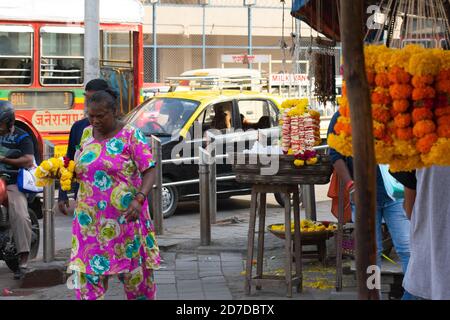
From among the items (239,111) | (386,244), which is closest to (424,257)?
(386,244)

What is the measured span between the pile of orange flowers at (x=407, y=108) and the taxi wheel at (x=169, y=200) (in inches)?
367

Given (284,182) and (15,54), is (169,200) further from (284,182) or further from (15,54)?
(284,182)

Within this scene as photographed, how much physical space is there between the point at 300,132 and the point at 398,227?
1.17 meters

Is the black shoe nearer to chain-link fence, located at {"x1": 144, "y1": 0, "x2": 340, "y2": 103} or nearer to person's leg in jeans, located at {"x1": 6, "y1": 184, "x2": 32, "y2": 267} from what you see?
person's leg in jeans, located at {"x1": 6, "y1": 184, "x2": 32, "y2": 267}

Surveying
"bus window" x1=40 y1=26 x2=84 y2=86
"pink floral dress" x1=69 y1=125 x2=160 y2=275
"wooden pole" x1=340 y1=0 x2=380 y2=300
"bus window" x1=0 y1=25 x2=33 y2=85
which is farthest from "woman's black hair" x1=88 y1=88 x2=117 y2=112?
"bus window" x1=40 y1=26 x2=84 y2=86

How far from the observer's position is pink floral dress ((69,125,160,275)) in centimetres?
569

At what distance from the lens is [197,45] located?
1342 inches

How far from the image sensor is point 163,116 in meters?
13.4

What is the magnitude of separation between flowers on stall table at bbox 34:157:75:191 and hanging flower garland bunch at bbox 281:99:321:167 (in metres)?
2.01

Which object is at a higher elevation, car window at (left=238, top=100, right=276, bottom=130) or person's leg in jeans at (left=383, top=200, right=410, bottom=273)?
car window at (left=238, top=100, right=276, bottom=130)

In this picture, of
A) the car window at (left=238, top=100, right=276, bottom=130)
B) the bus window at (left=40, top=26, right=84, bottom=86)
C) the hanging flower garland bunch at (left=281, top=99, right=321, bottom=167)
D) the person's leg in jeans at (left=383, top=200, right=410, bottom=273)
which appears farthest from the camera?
the bus window at (left=40, top=26, right=84, bottom=86)

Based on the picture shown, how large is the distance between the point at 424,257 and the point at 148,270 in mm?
2116
